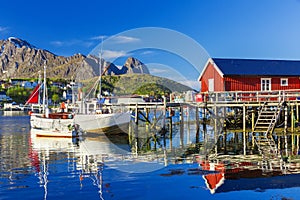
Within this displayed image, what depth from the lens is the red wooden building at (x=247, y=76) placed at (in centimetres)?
3978

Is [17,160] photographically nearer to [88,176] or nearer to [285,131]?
[88,176]

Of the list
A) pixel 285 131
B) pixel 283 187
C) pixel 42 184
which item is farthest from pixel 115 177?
pixel 285 131

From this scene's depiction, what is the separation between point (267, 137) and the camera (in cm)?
2961

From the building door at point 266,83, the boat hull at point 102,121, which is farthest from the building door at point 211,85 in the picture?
the boat hull at point 102,121

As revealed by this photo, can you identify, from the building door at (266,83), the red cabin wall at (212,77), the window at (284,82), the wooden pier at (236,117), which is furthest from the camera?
the window at (284,82)

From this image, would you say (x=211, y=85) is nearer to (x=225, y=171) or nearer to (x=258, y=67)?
(x=258, y=67)

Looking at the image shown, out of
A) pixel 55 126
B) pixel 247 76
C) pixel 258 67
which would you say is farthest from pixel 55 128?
pixel 258 67

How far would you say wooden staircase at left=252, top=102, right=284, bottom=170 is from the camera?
1922cm

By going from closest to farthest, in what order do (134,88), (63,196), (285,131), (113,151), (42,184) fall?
1. (63,196)
2. (42,184)
3. (113,151)
4. (285,131)
5. (134,88)

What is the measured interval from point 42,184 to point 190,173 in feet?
20.2

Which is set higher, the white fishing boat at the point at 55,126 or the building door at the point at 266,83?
the building door at the point at 266,83

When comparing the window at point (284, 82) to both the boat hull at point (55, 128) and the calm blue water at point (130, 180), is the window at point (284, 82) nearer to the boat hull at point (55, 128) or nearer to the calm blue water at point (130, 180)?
the boat hull at point (55, 128)

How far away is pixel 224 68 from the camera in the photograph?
40.5 meters

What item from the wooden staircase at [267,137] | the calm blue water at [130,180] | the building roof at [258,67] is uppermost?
the building roof at [258,67]
